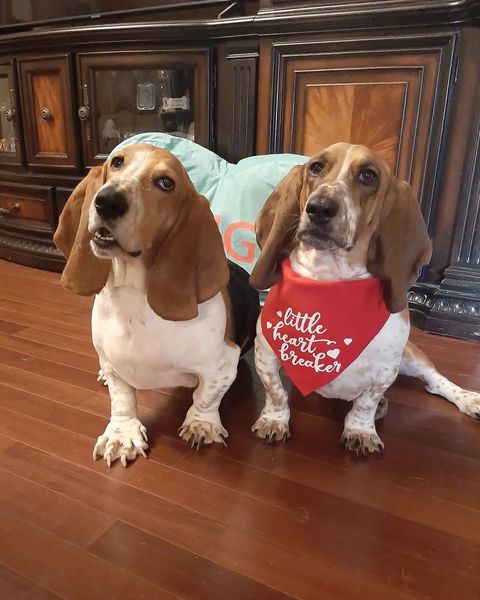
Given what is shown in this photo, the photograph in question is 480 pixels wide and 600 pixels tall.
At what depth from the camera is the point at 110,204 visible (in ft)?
4.09

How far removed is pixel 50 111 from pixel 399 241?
2695 millimetres

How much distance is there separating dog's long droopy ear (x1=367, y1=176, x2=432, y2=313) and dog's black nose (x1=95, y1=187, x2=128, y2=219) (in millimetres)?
692

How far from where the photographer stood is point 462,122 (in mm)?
2408

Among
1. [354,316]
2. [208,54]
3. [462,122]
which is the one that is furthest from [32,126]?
[354,316]

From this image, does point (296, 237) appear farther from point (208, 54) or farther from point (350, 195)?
point (208, 54)

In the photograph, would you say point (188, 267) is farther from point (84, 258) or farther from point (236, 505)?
point (236, 505)

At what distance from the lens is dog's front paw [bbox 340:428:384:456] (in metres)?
1.61

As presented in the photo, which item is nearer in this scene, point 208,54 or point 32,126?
point 208,54

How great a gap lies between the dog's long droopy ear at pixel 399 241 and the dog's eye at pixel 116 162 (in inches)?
27.8

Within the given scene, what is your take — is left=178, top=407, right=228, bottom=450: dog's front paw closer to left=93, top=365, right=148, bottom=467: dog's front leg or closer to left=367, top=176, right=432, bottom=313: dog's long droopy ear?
left=93, top=365, right=148, bottom=467: dog's front leg

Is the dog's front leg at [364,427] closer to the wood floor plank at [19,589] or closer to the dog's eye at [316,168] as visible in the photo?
the dog's eye at [316,168]

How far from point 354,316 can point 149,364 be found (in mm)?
588

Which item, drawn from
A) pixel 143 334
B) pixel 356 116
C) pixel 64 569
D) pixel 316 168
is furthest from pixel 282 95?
pixel 64 569

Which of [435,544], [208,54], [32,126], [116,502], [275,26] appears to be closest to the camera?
[435,544]
